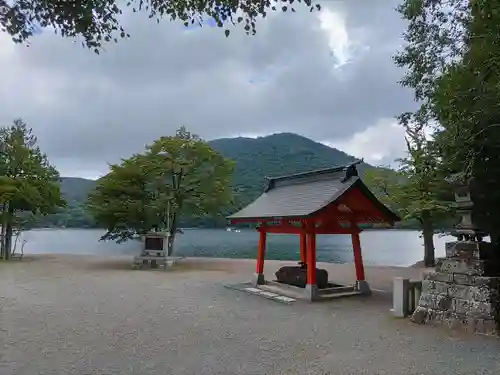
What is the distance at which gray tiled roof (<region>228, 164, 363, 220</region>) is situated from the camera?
8673mm

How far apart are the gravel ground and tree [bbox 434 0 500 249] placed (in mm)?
2356

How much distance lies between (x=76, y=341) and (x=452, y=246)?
5.60m

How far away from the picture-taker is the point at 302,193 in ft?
32.4

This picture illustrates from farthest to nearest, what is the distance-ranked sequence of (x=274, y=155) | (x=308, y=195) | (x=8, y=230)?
(x=274, y=155)
(x=8, y=230)
(x=308, y=195)

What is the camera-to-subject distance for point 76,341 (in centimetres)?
520

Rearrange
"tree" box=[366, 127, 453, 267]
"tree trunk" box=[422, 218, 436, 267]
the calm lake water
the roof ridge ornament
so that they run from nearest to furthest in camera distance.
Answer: the roof ridge ornament
"tree" box=[366, 127, 453, 267]
"tree trunk" box=[422, 218, 436, 267]
the calm lake water

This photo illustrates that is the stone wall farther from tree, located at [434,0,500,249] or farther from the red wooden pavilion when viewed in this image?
the red wooden pavilion

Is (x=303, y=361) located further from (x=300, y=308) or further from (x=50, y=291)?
(x=50, y=291)

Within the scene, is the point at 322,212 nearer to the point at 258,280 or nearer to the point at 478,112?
the point at 258,280

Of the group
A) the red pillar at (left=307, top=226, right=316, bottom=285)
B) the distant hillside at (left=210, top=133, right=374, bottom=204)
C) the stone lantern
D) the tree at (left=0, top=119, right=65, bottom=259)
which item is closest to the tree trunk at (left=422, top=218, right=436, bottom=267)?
the red pillar at (left=307, top=226, right=316, bottom=285)

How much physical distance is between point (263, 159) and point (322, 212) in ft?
162

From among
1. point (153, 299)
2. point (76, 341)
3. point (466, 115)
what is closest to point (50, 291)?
point (153, 299)

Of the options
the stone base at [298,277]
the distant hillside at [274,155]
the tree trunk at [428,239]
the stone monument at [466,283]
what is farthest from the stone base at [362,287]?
the distant hillside at [274,155]

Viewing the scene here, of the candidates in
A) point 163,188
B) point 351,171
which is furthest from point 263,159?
point 351,171
